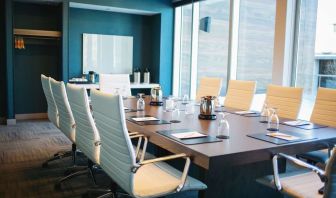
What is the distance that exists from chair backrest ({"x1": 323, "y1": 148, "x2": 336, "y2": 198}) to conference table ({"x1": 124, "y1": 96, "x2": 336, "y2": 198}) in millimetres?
397

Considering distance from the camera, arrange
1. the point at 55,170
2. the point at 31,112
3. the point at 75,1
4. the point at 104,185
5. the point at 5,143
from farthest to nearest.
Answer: the point at 31,112, the point at 75,1, the point at 5,143, the point at 55,170, the point at 104,185

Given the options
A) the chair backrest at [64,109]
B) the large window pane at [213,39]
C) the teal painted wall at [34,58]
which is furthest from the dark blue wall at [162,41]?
the chair backrest at [64,109]

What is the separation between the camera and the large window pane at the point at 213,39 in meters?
6.32

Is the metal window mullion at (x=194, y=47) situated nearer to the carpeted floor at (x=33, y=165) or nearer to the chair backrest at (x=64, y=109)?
the carpeted floor at (x=33, y=165)

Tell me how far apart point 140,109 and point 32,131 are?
10.1 feet

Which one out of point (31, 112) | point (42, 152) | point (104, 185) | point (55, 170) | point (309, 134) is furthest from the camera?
point (31, 112)

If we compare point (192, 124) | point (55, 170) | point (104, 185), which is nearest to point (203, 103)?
point (192, 124)

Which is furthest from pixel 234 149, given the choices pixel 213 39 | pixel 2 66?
pixel 2 66

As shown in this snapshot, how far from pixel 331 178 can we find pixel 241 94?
251 centimetres

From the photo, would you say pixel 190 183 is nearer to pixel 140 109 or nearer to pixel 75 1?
pixel 140 109

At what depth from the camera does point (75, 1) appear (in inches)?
244

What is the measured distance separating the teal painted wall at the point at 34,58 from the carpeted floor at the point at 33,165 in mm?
946

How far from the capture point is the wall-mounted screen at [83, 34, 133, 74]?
273 inches

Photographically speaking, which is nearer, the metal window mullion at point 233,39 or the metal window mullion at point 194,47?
the metal window mullion at point 233,39
